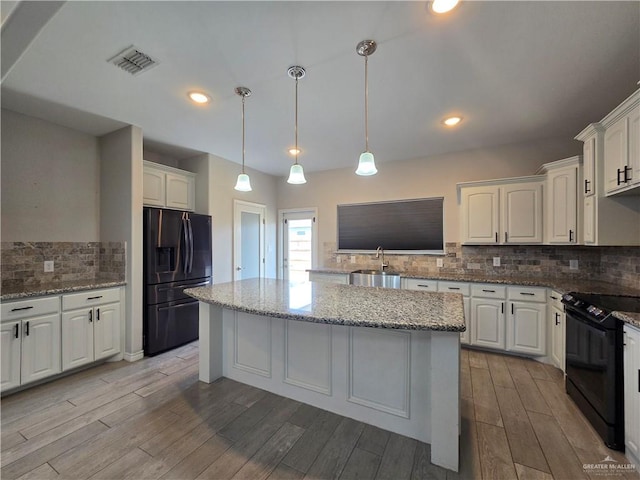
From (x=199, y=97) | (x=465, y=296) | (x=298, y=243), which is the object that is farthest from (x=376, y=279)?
(x=199, y=97)

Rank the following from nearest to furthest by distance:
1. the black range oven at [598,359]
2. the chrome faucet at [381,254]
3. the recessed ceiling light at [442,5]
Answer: the recessed ceiling light at [442,5] < the black range oven at [598,359] < the chrome faucet at [381,254]

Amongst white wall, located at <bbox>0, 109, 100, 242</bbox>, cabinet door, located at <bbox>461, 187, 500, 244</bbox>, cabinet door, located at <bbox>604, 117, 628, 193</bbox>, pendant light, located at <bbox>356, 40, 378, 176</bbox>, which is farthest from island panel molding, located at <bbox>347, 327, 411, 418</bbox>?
white wall, located at <bbox>0, 109, 100, 242</bbox>

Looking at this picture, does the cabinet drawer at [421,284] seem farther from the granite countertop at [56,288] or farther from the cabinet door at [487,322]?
the granite countertop at [56,288]

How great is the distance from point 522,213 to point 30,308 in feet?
17.0

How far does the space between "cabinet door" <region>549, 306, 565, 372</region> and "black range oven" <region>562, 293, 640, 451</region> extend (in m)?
0.36

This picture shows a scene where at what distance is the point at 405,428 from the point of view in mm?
1798

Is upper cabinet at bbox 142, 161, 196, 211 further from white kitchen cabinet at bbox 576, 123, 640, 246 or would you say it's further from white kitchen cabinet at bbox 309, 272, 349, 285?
white kitchen cabinet at bbox 576, 123, 640, 246

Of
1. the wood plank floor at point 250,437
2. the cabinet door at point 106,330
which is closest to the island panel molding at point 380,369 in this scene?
the wood plank floor at point 250,437

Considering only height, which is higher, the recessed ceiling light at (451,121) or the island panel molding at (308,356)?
the recessed ceiling light at (451,121)

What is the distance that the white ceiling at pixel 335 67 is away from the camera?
154cm

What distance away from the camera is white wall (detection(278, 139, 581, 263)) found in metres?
3.47

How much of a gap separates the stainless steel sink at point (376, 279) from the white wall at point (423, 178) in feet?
3.35

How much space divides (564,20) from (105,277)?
15.4 ft

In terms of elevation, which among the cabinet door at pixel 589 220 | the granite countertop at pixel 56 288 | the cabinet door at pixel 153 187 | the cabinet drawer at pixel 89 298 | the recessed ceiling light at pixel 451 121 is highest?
the recessed ceiling light at pixel 451 121
